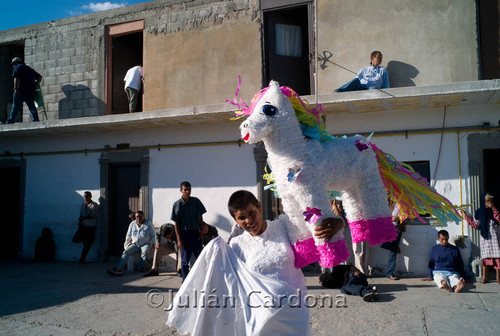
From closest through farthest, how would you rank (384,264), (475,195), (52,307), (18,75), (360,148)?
(360,148) → (52,307) → (475,195) → (384,264) → (18,75)

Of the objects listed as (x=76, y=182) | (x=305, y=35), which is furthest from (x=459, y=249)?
(x=76, y=182)

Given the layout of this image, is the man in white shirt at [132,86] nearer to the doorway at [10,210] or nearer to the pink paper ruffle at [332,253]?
the doorway at [10,210]

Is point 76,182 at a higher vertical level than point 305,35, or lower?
lower

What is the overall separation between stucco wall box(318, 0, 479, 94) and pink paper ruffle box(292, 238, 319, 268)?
5.33m

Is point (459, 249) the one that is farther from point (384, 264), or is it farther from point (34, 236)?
point (34, 236)

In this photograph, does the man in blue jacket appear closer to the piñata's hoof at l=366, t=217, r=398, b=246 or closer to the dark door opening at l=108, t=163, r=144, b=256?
the piñata's hoof at l=366, t=217, r=398, b=246

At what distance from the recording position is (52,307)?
5.45 metres

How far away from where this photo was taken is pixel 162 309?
519 cm

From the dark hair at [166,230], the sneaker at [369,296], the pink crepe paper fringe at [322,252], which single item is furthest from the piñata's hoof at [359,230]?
the dark hair at [166,230]

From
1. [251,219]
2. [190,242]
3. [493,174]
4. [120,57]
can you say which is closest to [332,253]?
[251,219]

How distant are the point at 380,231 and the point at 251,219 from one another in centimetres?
72

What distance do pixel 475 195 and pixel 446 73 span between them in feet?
6.69

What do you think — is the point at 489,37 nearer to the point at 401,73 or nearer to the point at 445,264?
the point at 401,73

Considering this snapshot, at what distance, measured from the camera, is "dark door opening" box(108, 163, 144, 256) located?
873 cm
